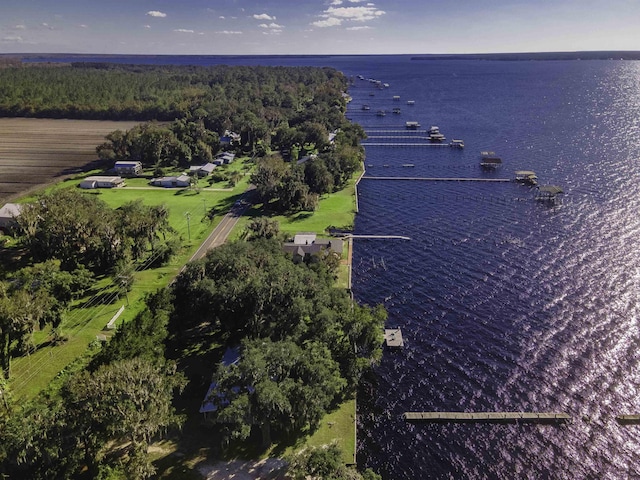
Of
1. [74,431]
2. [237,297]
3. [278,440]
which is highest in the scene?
[237,297]

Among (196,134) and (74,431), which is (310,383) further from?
(196,134)

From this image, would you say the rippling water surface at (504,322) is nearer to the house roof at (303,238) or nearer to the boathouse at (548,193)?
the boathouse at (548,193)

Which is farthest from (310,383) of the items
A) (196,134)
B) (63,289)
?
(196,134)

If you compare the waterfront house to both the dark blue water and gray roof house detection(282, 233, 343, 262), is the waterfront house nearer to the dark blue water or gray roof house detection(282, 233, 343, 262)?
the dark blue water

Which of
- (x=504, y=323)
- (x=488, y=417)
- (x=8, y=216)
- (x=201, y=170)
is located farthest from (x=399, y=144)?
(x=488, y=417)

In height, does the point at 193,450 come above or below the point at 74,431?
below

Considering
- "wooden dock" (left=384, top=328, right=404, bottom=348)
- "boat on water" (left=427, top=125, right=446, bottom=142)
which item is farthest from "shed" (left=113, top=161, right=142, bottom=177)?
"boat on water" (left=427, top=125, right=446, bottom=142)

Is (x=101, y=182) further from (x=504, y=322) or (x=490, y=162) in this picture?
(x=490, y=162)
